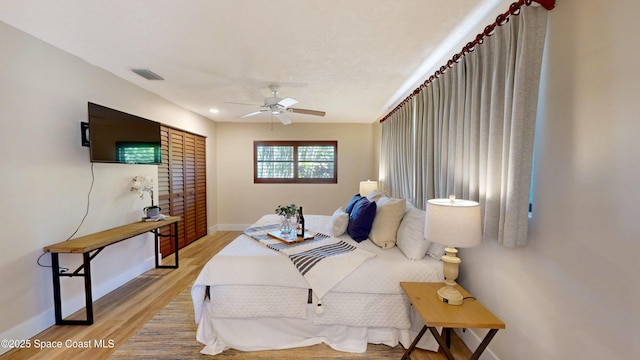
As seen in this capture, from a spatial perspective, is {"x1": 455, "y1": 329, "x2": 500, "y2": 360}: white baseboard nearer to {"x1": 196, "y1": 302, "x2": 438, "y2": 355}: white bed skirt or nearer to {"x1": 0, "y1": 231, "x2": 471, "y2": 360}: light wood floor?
{"x1": 0, "y1": 231, "x2": 471, "y2": 360}: light wood floor

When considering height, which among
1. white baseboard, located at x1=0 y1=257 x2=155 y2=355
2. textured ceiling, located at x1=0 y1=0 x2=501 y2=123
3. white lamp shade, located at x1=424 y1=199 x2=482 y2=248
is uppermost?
textured ceiling, located at x1=0 y1=0 x2=501 y2=123

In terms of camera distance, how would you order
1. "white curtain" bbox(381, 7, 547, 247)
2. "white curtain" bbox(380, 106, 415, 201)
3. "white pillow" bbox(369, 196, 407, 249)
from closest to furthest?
"white curtain" bbox(381, 7, 547, 247)
"white pillow" bbox(369, 196, 407, 249)
"white curtain" bbox(380, 106, 415, 201)

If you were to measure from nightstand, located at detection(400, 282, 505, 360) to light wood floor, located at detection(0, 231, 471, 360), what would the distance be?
51 cm

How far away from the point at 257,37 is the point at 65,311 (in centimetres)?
311

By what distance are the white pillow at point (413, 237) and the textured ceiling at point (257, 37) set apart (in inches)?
61.3

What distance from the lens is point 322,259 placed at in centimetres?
199

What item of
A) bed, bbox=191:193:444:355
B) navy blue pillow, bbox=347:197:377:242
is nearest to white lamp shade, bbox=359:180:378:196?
navy blue pillow, bbox=347:197:377:242

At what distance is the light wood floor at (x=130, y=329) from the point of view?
1837 mm

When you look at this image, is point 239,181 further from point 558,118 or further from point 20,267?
point 558,118

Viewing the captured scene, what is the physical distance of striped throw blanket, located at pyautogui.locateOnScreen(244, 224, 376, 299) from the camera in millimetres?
1882

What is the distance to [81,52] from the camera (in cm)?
228

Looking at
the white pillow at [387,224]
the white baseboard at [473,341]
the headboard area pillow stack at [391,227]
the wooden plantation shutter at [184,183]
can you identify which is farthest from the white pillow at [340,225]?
the wooden plantation shutter at [184,183]

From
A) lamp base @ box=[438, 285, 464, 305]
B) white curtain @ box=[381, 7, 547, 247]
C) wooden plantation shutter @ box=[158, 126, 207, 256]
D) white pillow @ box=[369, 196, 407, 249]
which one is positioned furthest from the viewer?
wooden plantation shutter @ box=[158, 126, 207, 256]

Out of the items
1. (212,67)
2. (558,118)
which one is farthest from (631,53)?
(212,67)
